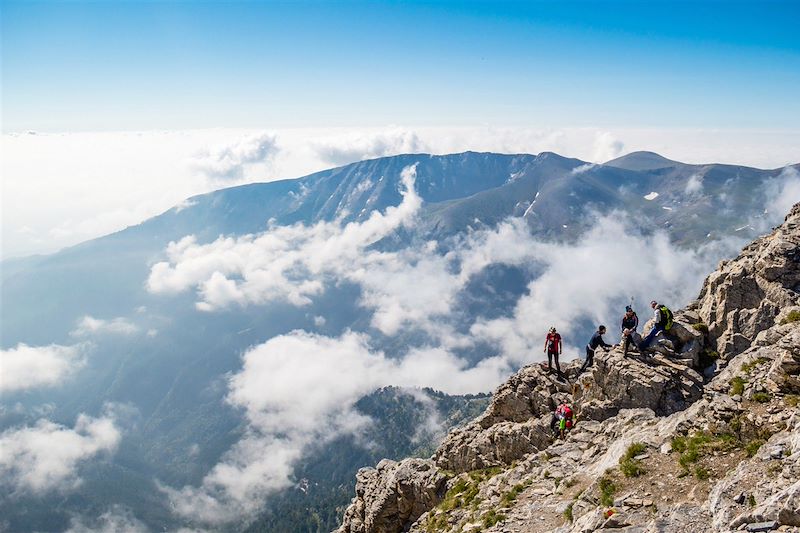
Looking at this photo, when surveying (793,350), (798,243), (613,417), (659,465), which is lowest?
(613,417)

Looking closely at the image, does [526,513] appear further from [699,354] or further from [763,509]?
[699,354]

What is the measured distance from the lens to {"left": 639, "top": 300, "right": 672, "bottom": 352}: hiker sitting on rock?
37062 mm

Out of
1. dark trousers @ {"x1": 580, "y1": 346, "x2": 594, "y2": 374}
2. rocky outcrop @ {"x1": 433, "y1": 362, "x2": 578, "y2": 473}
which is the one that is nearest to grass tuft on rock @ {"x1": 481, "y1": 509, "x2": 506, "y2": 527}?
rocky outcrop @ {"x1": 433, "y1": 362, "x2": 578, "y2": 473}

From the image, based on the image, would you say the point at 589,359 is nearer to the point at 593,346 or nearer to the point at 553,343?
the point at 593,346

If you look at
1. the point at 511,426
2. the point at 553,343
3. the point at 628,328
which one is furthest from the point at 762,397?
the point at 511,426

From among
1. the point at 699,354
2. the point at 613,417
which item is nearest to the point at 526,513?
the point at 613,417

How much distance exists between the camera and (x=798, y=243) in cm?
3847

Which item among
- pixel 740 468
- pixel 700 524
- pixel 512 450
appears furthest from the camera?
pixel 512 450

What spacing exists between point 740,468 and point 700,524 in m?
3.31

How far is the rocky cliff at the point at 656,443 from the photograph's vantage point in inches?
731

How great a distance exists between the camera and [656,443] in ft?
83.1

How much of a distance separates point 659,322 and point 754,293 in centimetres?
880

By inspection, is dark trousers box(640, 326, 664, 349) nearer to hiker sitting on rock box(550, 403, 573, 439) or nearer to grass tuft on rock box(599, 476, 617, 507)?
hiker sitting on rock box(550, 403, 573, 439)

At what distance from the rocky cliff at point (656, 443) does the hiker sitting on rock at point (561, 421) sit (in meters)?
0.92
